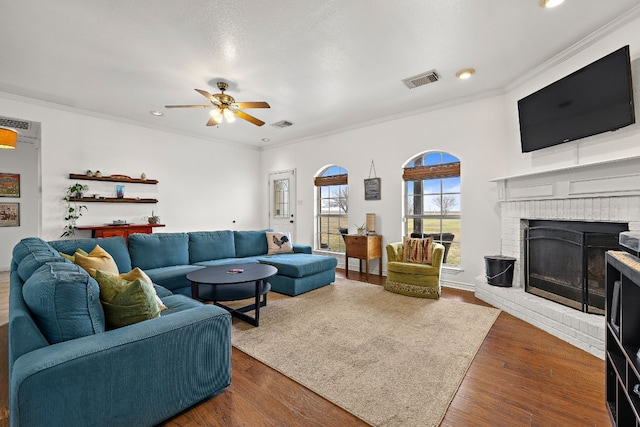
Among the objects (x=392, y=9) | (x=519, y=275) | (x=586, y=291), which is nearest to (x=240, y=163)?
(x=392, y=9)

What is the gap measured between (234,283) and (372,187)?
3.26 m

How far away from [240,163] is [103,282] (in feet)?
17.8

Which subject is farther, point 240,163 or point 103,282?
point 240,163

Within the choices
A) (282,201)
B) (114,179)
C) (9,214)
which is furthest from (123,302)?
(9,214)

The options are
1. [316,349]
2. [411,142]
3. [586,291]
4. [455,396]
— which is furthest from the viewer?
[411,142]

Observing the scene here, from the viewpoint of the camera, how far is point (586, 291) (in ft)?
8.63

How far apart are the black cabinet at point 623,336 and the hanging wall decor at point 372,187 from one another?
12.1ft

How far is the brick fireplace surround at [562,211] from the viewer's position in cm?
238

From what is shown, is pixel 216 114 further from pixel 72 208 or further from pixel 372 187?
pixel 72 208

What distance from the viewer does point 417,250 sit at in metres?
4.02

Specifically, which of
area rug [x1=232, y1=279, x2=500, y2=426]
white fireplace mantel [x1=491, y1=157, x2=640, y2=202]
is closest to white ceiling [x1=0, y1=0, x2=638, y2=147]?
white fireplace mantel [x1=491, y1=157, x2=640, y2=202]

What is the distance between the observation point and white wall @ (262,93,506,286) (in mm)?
3938

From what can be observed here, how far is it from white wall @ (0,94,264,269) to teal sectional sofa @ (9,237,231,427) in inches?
141

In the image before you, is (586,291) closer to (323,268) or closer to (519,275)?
(519,275)
